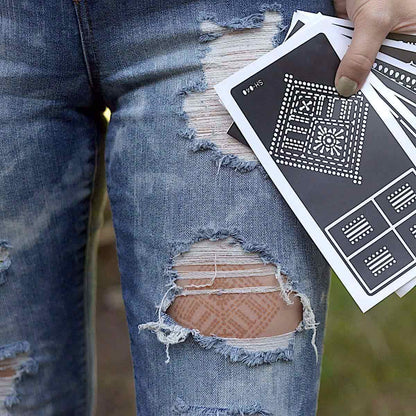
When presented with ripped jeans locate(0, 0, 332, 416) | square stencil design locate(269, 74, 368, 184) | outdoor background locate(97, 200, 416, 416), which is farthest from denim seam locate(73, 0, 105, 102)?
outdoor background locate(97, 200, 416, 416)

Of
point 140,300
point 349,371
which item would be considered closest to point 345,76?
point 140,300

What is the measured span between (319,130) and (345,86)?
62mm

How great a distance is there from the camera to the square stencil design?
0.84m

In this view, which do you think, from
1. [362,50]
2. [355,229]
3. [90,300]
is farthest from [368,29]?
[90,300]

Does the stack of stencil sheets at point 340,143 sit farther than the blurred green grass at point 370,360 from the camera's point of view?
No

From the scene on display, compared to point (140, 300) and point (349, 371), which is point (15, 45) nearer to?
point (140, 300)

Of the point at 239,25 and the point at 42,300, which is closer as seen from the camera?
the point at 239,25

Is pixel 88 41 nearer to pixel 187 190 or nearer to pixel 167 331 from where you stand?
pixel 187 190

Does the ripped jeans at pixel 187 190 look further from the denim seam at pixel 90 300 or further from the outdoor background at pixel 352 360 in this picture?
the outdoor background at pixel 352 360

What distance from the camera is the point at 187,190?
841mm

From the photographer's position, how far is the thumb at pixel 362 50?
2.64 ft

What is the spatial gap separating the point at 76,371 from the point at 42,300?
Answer: 0.16 metres

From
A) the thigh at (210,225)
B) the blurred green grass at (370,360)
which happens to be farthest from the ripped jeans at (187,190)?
the blurred green grass at (370,360)

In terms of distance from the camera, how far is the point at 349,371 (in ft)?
6.36
